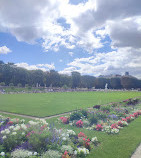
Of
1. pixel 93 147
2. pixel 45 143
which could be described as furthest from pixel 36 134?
pixel 93 147

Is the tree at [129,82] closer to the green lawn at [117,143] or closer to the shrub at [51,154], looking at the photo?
the green lawn at [117,143]

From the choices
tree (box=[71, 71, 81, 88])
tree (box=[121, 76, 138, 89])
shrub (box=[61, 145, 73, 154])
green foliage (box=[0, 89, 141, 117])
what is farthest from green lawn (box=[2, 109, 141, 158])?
tree (box=[121, 76, 138, 89])

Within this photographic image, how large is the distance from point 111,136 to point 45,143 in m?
2.82

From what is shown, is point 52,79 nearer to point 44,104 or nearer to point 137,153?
point 44,104

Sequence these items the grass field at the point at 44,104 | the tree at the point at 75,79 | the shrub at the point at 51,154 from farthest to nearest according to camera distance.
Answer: the tree at the point at 75,79 < the grass field at the point at 44,104 < the shrub at the point at 51,154

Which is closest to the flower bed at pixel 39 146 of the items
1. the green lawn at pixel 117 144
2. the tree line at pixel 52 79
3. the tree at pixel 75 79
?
the green lawn at pixel 117 144

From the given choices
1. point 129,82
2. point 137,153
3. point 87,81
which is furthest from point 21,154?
point 87,81

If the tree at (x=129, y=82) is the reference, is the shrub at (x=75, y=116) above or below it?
below

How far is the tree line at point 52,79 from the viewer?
51.6 metres

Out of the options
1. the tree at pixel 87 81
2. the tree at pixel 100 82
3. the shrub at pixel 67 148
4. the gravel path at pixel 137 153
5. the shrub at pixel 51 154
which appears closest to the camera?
the shrub at pixel 51 154

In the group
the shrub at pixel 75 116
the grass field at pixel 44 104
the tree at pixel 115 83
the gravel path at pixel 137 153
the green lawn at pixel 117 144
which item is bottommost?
the gravel path at pixel 137 153

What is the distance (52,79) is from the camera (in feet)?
203

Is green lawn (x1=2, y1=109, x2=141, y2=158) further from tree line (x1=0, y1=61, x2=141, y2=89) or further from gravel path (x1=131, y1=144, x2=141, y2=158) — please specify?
tree line (x1=0, y1=61, x2=141, y2=89)

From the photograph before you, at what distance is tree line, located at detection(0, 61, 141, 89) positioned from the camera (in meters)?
51.6
